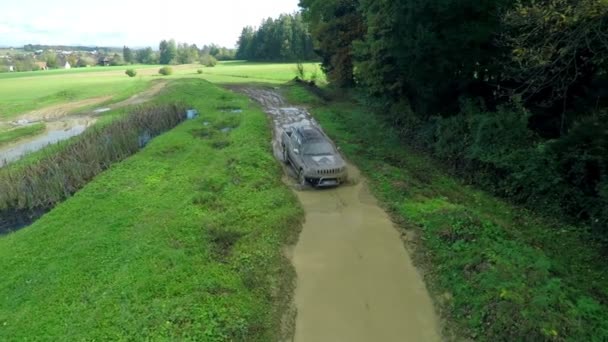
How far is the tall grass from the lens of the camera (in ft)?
56.3

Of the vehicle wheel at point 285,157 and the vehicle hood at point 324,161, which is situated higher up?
the vehicle hood at point 324,161

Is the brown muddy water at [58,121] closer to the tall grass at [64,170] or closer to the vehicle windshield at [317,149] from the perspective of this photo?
the tall grass at [64,170]

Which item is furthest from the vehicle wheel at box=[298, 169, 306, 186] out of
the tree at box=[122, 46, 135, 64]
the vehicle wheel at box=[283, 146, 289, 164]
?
the tree at box=[122, 46, 135, 64]

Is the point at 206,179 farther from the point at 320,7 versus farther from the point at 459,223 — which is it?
the point at 320,7

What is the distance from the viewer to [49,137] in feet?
101

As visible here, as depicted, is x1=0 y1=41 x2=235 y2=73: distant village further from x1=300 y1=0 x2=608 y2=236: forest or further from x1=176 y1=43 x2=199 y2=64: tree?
x1=300 y1=0 x2=608 y2=236: forest

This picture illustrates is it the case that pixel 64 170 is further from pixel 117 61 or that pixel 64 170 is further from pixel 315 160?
pixel 117 61

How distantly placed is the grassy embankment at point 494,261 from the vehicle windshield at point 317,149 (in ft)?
6.72

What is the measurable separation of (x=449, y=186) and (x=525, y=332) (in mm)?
8607

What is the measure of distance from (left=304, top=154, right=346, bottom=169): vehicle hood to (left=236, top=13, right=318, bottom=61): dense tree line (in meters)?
63.5

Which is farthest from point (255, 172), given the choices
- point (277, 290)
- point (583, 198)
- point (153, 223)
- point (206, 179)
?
point (583, 198)

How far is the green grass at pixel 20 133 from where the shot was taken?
2982 centimetres

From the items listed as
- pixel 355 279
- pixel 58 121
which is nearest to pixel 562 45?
pixel 355 279

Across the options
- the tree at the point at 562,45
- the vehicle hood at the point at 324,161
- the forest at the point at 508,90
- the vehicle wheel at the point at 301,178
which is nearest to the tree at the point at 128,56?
the forest at the point at 508,90
